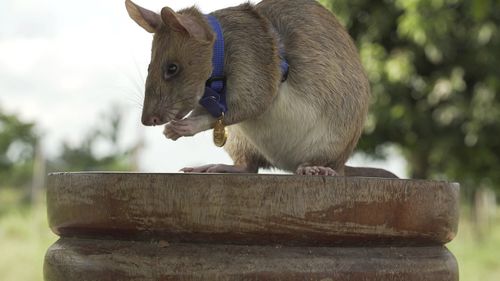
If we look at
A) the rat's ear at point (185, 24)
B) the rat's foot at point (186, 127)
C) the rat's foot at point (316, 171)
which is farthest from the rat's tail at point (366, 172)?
→ the rat's ear at point (185, 24)

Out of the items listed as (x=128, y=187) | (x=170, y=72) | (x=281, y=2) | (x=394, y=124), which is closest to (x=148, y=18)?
(x=170, y=72)

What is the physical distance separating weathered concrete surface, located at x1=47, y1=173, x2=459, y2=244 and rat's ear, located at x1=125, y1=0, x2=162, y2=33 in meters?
0.59

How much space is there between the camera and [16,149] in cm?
1734

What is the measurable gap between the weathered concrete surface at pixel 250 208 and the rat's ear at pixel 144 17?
0.59 meters

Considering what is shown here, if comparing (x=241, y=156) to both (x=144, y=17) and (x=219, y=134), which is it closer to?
(x=219, y=134)

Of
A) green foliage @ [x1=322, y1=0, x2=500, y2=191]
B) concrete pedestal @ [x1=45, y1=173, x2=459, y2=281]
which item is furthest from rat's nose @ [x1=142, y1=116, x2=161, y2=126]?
green foliage @ [x1=322, y1=0, x2=500, y2=191]

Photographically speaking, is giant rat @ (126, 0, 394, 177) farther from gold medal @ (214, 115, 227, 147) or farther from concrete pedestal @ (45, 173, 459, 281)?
concrete pedestal @ (45, 173, 459, 281)

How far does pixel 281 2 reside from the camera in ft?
8.14

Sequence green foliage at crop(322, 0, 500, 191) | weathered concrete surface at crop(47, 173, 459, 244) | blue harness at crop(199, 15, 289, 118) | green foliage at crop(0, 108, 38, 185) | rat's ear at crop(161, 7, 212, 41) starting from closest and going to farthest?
1. weathered concrete surface at crop(47, 173, 459, 244)
2. rat's ear at crop(161, 7, 212, 41)
3. blue harness at crop(199, 15, 289, 118)
4. green foliage at crop(322, 0, 500, 191)
5. green foliage at crop(0, 108, 38, 185)

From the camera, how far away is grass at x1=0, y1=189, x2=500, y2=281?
902 cm

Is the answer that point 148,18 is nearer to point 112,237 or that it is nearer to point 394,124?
point 112,237

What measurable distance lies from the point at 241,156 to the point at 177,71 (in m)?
0.48

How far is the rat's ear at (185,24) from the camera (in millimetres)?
2061

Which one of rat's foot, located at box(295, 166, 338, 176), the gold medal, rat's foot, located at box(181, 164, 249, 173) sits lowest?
rat's foot, located at box(295, 166, 338, 176)
